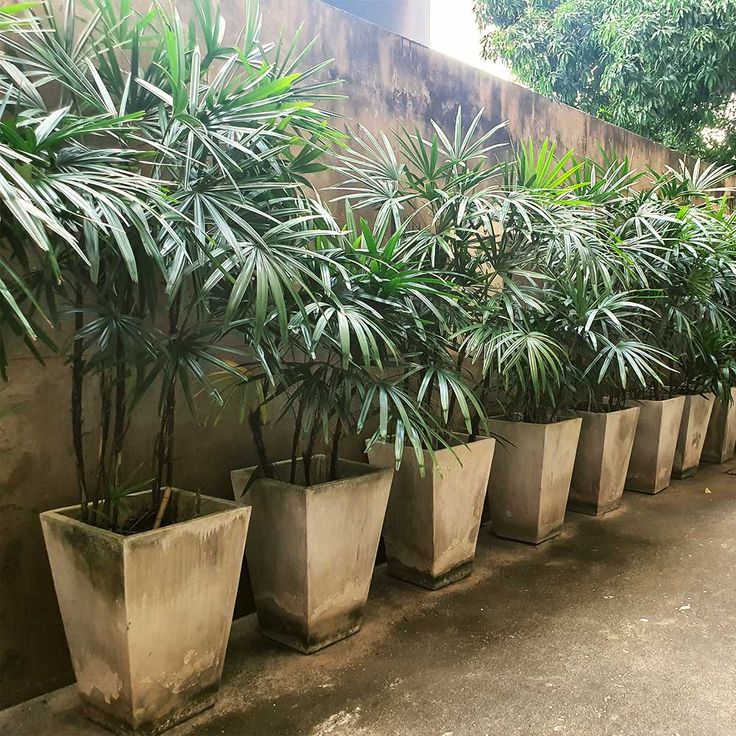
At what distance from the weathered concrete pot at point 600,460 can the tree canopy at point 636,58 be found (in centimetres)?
512

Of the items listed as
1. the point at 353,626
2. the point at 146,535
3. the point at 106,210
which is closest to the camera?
the point at 106,210

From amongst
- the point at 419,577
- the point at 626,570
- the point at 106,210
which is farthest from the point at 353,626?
the point at 106,210

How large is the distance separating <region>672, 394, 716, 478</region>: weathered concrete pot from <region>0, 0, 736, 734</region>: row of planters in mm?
1222

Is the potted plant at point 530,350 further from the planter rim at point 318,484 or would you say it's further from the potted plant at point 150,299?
the potted plant at point 150,299

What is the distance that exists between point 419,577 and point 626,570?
2.69 ft

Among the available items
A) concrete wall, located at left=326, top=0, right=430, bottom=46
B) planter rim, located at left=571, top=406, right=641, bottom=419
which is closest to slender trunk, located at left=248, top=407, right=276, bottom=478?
planter rim, located at left=571, top=406, right=641, bottom=419

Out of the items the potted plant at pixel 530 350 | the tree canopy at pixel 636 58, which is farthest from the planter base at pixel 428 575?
the tree canopy at pixel 636 58

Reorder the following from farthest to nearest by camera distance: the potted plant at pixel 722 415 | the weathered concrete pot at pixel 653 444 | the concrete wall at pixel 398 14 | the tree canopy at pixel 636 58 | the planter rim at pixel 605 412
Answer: the concrete wall at pixel 398 14, the tree canopy at pixel 636 58, the potted plant at pixel 722 415, the weathered concrete pot at pixel 653 444, the planter rim at pixel 605 412

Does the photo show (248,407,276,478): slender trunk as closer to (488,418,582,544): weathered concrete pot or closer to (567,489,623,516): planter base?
(488,418,582,544): weathered concrete pot

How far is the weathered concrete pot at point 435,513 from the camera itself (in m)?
Result: 2.36

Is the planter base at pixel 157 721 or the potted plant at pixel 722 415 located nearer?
the planter base at pixel 157 721

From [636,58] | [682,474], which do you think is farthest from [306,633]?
[636,58]

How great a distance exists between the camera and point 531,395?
291 centimetres

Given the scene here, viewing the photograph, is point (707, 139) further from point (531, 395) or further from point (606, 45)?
point (531, 395)
